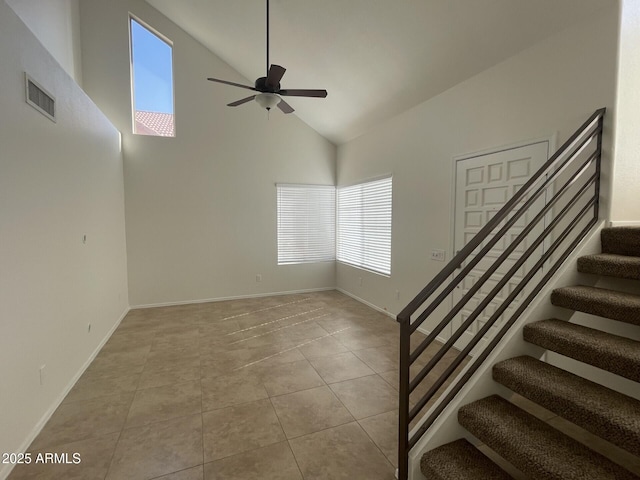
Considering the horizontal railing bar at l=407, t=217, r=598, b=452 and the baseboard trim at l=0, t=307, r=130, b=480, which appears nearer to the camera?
the horizontal railing bar at l=407, t=217, r=598, b=452

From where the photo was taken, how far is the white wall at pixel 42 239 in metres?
1.85

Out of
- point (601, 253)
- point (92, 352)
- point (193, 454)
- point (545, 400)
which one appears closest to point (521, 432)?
point (545, 400)

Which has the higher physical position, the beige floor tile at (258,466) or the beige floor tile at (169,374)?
the beige floor tile at (169,374)

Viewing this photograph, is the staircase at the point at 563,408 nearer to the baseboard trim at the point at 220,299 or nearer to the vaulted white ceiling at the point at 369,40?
the vaulted white ceiling at the point at 369,40

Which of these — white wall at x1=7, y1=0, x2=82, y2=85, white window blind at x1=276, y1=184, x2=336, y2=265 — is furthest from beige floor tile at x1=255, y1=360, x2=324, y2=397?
white wall at x1=7, y1=0, x2=82, y2=85

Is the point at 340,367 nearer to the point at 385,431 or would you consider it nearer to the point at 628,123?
the point at 385,431

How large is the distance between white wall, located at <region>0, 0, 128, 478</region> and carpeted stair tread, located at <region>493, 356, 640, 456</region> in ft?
9.61

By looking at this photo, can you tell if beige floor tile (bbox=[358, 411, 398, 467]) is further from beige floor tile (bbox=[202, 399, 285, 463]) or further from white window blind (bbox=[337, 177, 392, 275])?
white window blind (bbox=[337, 177, 392, 275])

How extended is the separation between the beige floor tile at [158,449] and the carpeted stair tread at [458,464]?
137cm

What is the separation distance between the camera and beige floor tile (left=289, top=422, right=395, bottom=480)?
1.77 meters

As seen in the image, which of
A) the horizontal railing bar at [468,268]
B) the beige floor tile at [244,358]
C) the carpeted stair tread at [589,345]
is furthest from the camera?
the beige floor tile at [244,358]

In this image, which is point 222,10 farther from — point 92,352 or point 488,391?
point 488,391

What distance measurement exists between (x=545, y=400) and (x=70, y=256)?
12.0 feet

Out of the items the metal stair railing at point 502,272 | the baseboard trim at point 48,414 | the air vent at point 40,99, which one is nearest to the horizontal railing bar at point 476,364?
the metal stair railing at point 502,272
